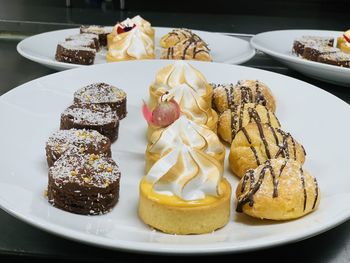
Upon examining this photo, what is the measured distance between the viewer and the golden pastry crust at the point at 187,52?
2023mm

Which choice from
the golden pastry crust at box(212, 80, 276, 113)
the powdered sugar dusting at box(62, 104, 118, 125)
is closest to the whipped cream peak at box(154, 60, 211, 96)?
the golden pastry crust at box(212, 80, 276, 113)

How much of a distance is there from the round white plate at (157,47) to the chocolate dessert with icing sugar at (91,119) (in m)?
0.44

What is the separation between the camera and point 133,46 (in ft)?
6.91

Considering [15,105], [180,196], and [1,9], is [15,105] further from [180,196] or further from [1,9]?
[1,9]

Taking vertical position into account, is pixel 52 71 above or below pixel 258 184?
below

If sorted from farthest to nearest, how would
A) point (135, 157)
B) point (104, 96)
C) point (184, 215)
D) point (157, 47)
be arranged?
point (157, 47) < point (104, 96) < point (135, 157) < point (184, 215)

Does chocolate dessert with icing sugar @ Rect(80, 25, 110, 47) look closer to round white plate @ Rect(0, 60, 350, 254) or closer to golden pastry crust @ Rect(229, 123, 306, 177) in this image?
round white plate @ Rect(0, 60, 350, 254)

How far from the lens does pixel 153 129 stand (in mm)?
1466

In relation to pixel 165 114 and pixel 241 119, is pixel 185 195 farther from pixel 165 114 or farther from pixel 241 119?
pixel 241 119

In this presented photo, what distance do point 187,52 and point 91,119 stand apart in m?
0.66

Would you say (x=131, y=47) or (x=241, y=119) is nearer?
(x=241, y=119)

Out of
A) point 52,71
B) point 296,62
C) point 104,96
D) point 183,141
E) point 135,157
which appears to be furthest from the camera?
point 52,71

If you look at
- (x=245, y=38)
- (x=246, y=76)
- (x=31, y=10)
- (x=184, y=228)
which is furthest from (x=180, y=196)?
(x=31, y=10)

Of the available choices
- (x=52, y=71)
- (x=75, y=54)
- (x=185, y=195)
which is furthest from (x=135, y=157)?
(x=52, y=71)
